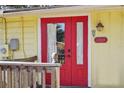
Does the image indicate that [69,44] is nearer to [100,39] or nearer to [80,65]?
[80,65]

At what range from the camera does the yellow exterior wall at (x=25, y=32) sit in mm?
7449

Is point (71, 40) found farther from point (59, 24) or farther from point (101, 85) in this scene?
point (101, 85)

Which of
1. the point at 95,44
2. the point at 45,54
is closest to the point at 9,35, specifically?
the point at 45,54

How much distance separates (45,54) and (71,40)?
0.94 meters

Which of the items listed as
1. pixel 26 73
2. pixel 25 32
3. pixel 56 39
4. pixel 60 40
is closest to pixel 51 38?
pixel 56 39

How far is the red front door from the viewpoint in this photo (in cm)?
686

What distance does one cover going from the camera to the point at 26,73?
4.16 metres

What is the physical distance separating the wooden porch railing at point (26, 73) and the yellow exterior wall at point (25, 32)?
321cm

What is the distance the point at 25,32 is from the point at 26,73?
11.7 feet

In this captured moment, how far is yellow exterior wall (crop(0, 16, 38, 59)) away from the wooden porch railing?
126 inches

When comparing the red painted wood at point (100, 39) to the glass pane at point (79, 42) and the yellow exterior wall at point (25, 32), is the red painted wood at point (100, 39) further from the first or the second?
the yellow exterior wall at point (25, 32)

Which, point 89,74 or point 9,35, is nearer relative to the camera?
point 89,74

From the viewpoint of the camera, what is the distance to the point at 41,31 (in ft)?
24.1

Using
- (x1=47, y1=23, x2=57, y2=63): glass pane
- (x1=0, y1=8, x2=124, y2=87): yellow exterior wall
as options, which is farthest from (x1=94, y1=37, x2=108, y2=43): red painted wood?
(x1=47, y1=23, x2=57, y2=63): glass pane
